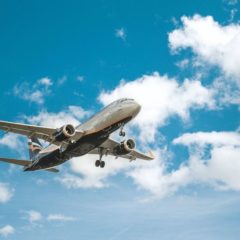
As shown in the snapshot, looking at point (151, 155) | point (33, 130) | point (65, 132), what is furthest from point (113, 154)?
point (33, 130)

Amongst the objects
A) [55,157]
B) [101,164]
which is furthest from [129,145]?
[55,157]

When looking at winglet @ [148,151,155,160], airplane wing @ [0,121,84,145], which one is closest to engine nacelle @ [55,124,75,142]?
airplane wing @ [0,121,84,145]

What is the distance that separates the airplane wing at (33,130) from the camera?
5362cm

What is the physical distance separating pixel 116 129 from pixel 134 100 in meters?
3.64

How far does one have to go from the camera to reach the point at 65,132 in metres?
52.4

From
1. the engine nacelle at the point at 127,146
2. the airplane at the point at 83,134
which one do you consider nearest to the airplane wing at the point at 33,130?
the airplane at the point at 83,134

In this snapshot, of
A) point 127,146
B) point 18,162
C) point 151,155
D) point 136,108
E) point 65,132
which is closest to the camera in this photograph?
point 136,108

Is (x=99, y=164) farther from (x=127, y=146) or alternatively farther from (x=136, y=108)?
(x=136, y=108)

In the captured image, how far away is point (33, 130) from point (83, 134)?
20.1 ft

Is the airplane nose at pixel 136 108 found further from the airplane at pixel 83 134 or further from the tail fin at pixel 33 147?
the tail fin at pixel 33 147

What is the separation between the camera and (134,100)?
52.4 m

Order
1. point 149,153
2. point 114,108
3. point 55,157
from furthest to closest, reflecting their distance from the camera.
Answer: point 149,153
point 55,157
point 114,108

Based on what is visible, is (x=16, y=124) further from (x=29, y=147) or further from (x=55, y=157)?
(x=29, y=147)

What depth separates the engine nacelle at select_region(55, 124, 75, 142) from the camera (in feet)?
172
